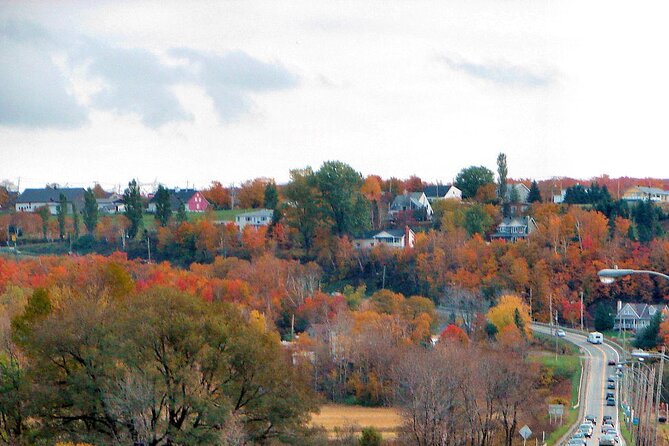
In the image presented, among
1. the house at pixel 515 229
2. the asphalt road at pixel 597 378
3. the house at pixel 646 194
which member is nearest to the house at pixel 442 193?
the house at pixel 515 229

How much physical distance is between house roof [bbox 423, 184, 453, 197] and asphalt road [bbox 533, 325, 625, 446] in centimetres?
3579

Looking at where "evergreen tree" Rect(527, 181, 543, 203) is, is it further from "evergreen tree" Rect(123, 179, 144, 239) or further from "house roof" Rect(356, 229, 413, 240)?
"evergreen tree" Rect(123, 179, 144, 239)

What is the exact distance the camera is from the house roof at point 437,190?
90.2 m

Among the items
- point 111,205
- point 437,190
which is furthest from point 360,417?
point 111,205

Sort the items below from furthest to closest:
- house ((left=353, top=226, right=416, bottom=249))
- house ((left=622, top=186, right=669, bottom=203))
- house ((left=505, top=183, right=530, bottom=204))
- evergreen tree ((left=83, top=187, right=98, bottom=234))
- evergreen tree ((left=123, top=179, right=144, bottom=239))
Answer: house ((left=622, top=186, right=669, bottom=203)) → evergreen tree ((left=83, top=187, right=98, bottom=234)) → house ((left=505, top=183, right=530, bottom=204)) → evergreen tree ((left=123, top=179, right=144, bottom=239)) → house ((left=353, top=226, right=416, bottom=249))

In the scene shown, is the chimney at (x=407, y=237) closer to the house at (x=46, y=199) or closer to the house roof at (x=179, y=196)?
the house roof at (x=179, y=196)

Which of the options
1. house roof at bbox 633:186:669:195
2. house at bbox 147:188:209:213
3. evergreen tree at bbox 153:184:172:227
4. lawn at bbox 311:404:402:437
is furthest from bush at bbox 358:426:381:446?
house at bbox 147:188:209:213

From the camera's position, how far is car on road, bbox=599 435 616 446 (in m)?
33.2

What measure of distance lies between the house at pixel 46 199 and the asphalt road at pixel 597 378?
187ft

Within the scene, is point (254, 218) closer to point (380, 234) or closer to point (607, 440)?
point (380, 234)

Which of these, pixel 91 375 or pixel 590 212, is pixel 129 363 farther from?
pixel 590 212

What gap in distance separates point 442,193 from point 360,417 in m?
51.3

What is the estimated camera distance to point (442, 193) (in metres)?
90.0

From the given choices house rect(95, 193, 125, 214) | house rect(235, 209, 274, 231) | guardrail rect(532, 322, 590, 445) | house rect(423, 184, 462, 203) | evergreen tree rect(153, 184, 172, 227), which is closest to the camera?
guardrail rect(532, 322, 590, 445)
